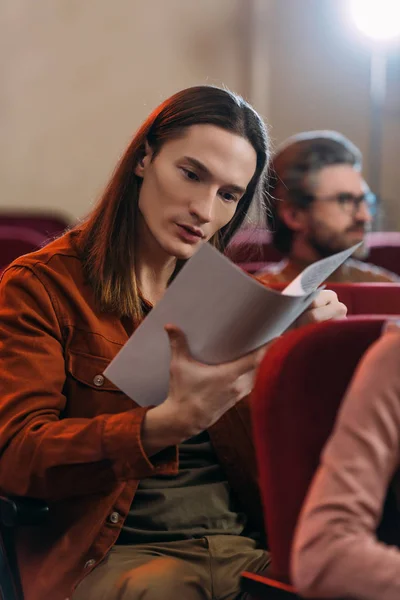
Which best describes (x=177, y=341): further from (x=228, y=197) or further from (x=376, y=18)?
(x=376, y=18)

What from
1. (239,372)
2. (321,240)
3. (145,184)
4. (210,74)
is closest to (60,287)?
(145,184)

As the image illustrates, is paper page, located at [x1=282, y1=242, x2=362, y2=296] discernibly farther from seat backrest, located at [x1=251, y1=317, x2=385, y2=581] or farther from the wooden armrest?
the wooden armrest

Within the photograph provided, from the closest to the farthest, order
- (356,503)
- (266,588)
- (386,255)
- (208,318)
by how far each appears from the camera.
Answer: (356,503) → (266,588) → (208,318) → (386,255)

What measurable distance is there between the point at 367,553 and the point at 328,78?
5.32m

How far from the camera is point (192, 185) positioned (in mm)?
1563

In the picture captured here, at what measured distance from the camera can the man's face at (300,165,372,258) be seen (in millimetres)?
2971

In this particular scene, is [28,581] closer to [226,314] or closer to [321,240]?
[226,314]

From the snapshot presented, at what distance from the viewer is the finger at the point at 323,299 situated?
5.00 feet

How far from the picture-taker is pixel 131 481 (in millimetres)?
1509

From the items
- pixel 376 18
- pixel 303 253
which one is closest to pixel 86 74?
pixel 376 18

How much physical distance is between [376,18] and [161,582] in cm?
445

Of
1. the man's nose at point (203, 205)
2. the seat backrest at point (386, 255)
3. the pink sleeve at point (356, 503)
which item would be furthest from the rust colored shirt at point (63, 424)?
the seat backrest at point (386, 255)

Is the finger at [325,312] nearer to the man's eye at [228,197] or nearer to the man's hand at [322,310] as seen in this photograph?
the man's hand at [322,310]

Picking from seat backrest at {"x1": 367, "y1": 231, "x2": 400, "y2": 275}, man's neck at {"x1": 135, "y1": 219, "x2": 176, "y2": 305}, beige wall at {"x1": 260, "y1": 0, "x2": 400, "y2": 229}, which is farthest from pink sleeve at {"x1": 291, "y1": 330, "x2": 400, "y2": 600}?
beige wall at {"x1": 260, "y1": 0, "x2": 400, "y2": 229}
